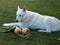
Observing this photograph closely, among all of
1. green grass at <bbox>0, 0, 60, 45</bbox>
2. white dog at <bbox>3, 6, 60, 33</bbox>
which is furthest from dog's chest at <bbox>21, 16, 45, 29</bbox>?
green grass at <bbox>0, 0, 60, 45</bbox>

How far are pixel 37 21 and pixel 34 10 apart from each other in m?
2.41

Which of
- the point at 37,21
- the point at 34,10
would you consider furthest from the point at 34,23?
the point at 34,10

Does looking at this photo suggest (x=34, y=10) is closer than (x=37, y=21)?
No

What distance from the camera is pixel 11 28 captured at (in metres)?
6.24

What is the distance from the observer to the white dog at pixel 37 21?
20.3ft

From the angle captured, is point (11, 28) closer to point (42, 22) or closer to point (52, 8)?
point (42, 22)

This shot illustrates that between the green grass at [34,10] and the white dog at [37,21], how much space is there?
0.23 m

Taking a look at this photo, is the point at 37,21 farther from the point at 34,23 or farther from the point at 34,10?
the point at 34,10

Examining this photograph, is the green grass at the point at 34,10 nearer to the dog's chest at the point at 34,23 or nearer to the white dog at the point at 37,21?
the white dog at the point at 37,21

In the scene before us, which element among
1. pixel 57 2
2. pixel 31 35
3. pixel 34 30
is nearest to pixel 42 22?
pixel 34 30

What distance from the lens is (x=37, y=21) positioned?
6.55 meters

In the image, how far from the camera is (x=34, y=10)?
892 centimetres

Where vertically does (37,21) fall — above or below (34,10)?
above

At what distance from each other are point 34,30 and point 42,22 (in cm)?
32
